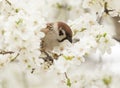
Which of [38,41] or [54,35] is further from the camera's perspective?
[54,35]

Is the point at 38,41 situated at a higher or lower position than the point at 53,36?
higher

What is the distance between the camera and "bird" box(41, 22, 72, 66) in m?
2.20

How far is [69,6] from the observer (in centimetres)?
365

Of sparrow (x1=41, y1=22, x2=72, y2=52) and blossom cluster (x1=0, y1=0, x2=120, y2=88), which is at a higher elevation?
blossom cluster (x1=0, y1=0, x2=120, y2=88)

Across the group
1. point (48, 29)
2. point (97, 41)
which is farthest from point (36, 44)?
point (48, 29)

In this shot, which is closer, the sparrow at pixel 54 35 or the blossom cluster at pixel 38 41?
the blossom cluster at pixel 38 41

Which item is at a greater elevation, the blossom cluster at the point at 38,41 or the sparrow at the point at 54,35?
the blossom cluster at the point at 38,41

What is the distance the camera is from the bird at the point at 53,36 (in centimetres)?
220

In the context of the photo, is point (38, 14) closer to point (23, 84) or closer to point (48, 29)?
point (48, 29)

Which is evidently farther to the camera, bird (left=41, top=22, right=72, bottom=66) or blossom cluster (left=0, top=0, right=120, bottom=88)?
bird (left=41, top=22, right=72, bottom=66)

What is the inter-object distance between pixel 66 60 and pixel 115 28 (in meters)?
1.92

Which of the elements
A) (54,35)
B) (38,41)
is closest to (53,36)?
(54,35)

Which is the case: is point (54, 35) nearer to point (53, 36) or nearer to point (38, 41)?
point (53, 36)

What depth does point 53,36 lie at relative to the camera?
2.43 m
